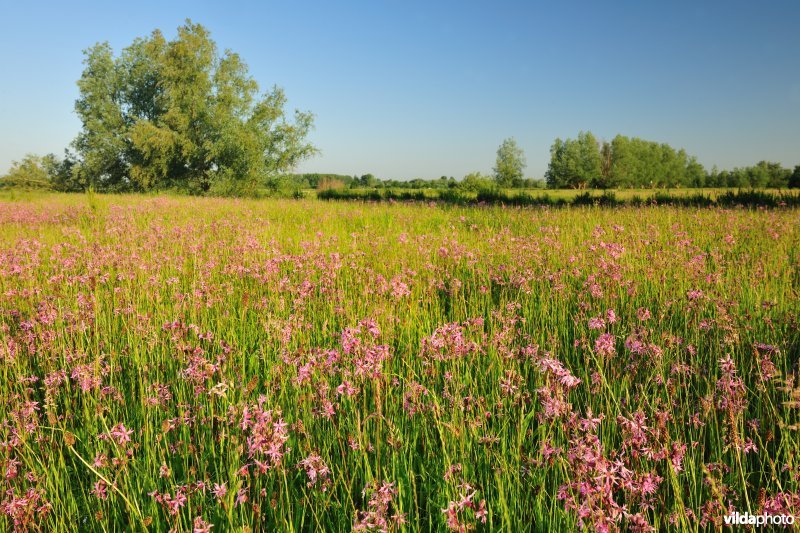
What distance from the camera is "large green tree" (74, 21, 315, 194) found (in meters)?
43.0

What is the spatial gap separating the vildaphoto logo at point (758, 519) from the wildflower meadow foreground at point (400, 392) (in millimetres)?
44

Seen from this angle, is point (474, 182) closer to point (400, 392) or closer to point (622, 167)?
point (400, 392)

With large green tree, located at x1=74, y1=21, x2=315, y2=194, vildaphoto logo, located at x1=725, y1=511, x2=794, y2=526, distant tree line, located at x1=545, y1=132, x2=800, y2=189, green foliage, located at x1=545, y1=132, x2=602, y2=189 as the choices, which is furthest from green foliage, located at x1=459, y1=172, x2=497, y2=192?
green foliage, located at x1=545, y1=132, x2=602, y2=189

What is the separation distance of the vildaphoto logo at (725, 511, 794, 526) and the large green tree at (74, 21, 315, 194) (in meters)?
44.2

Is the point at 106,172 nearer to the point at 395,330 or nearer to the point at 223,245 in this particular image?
the point at 223,245

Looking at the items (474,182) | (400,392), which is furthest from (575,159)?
(400,392)

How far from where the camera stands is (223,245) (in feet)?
23.3

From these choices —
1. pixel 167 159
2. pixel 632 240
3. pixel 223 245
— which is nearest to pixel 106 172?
pixel 167 159

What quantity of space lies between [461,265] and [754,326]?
3561mm

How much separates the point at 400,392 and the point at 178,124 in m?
48.9

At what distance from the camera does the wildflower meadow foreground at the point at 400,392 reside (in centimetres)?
169

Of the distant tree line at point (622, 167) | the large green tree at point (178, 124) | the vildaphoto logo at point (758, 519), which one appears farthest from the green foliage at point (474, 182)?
the distant tree line at point (622, 167)

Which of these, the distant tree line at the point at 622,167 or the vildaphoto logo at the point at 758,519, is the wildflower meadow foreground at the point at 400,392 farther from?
the distant tree line at the point at 622,167

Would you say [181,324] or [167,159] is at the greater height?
[167,159]
